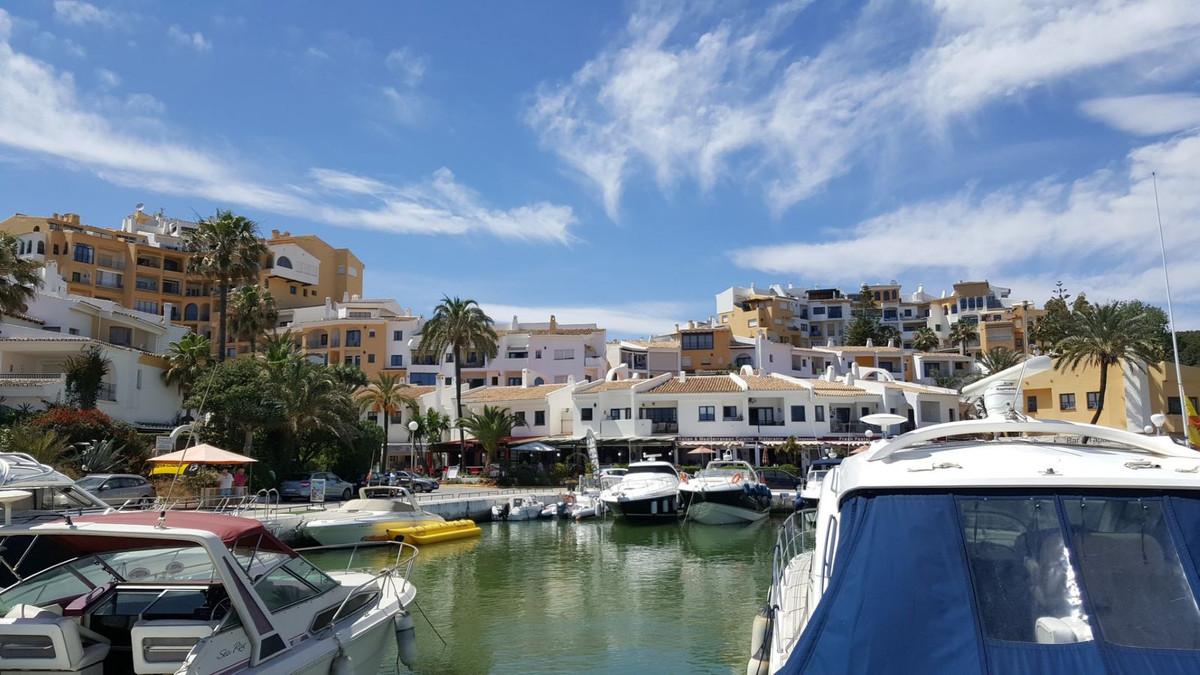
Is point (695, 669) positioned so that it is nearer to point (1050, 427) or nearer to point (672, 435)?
point (1050, 427)

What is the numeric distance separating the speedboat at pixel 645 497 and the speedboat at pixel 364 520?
9303 mm

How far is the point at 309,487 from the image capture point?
3938cm

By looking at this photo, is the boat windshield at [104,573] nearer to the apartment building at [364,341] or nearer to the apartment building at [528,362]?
the apartment building at [528,362]

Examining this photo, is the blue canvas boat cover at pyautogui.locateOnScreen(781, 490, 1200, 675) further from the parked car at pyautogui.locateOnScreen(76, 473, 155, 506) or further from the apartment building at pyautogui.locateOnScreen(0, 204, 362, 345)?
the apartment building at pyautogui.locateOnScreen(0, 204, 362, 345)

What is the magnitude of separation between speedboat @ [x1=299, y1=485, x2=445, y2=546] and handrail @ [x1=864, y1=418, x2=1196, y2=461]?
2261 centimetres

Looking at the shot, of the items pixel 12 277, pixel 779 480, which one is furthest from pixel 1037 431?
pixel 12 277

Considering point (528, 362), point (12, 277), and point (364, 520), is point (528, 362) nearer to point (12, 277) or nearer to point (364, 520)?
point (12, 277)

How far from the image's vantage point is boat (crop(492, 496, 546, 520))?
129 feet

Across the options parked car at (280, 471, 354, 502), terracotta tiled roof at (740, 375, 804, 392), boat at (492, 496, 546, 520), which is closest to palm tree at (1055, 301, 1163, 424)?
terracotta tiled roof at (740, 375, 804, 392)

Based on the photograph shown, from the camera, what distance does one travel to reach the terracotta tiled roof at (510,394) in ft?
210

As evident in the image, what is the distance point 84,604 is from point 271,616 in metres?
1.78

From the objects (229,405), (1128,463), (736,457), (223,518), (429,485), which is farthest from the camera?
(736,457)

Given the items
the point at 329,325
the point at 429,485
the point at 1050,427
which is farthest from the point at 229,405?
the point at 329,325

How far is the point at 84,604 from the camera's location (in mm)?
8375
